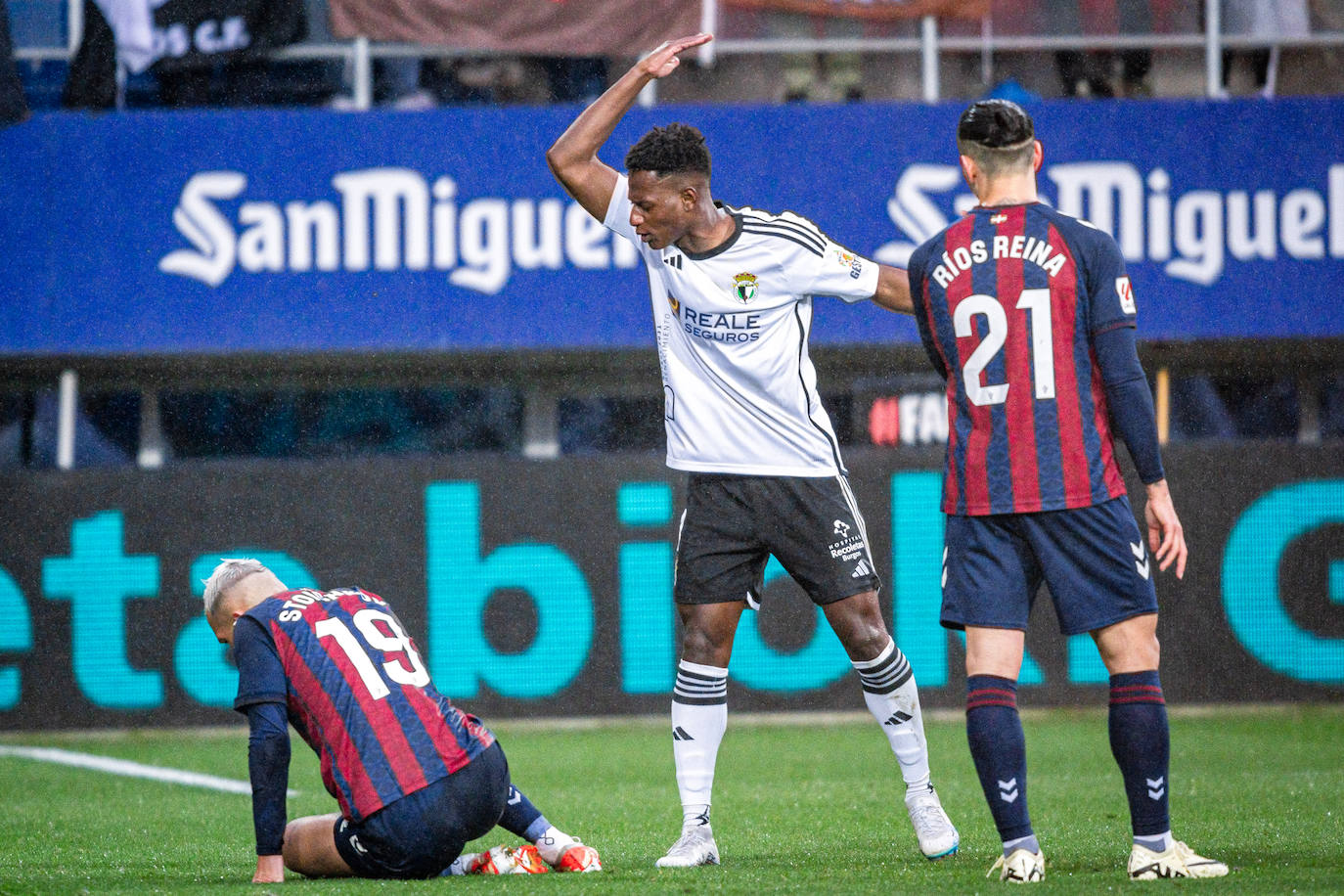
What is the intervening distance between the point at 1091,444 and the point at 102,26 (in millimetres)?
8019

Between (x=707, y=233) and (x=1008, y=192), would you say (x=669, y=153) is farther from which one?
(x=1008, y=192)

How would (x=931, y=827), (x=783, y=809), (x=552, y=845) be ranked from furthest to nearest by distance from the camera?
(x=783, y=809) < (x=931, y=827) < (x=552, y=845)

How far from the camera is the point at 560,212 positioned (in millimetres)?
10039

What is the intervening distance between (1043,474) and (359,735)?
5.93ft

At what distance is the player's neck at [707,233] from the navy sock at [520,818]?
165 centimetres

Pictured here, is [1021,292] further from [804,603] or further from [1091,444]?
[804,603]

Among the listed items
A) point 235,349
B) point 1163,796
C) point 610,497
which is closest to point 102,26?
point 235,349

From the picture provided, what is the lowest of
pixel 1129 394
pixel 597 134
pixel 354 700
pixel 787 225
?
pixel 354 700

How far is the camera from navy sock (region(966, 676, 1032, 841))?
3.92 metres

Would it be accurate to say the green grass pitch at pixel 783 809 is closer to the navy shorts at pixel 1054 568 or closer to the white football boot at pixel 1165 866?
the white football boot at pixel 1165 866

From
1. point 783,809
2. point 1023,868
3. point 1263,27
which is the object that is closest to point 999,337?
point 1023,868

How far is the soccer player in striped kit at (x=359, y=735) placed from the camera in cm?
404

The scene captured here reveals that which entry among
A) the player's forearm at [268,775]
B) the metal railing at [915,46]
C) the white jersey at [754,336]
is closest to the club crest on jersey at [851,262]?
the white jersey at [754,336]

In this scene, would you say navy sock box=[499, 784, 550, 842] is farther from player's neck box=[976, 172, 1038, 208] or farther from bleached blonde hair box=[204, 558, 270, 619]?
player's neck box=[976, 172, 1038, 208]
